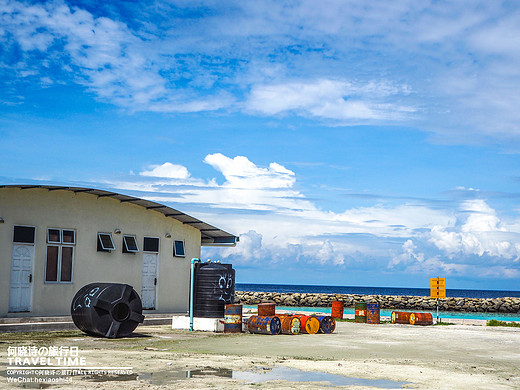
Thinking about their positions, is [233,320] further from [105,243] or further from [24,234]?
[24,234]

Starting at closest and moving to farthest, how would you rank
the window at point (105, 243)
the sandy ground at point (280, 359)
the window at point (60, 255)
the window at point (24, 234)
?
the sandy ground at point (280, 359) < the window at point (24, 234) < the window at point (60, 255) < the window at point (105, 243)

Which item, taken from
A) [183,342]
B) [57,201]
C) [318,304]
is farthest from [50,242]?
[318,304]

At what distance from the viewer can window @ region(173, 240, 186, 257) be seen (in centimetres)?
2411

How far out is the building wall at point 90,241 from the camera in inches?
769

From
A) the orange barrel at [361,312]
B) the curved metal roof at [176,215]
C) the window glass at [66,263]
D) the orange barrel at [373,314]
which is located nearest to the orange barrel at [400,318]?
the orange barrel at [373,314]

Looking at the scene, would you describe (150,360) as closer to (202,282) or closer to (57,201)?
(202,282)

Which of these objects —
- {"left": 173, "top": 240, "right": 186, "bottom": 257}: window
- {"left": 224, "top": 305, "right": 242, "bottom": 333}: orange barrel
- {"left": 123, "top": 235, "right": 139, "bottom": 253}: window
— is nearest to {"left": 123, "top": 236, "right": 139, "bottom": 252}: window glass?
{"left": 123, "top": 235, "right": 139, "bottom": 253}: window

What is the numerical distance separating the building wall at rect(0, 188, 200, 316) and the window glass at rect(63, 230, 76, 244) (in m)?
0.14

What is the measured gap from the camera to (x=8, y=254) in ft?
63.0

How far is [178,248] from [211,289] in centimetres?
457

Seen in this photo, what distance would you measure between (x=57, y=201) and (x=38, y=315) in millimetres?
3685

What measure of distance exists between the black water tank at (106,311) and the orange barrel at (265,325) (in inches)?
150

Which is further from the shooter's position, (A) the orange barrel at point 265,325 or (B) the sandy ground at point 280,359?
(A) the orange barrel at point 265,325

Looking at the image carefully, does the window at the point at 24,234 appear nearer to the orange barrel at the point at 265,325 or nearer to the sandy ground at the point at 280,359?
the sandy ground at the point at 280,359
